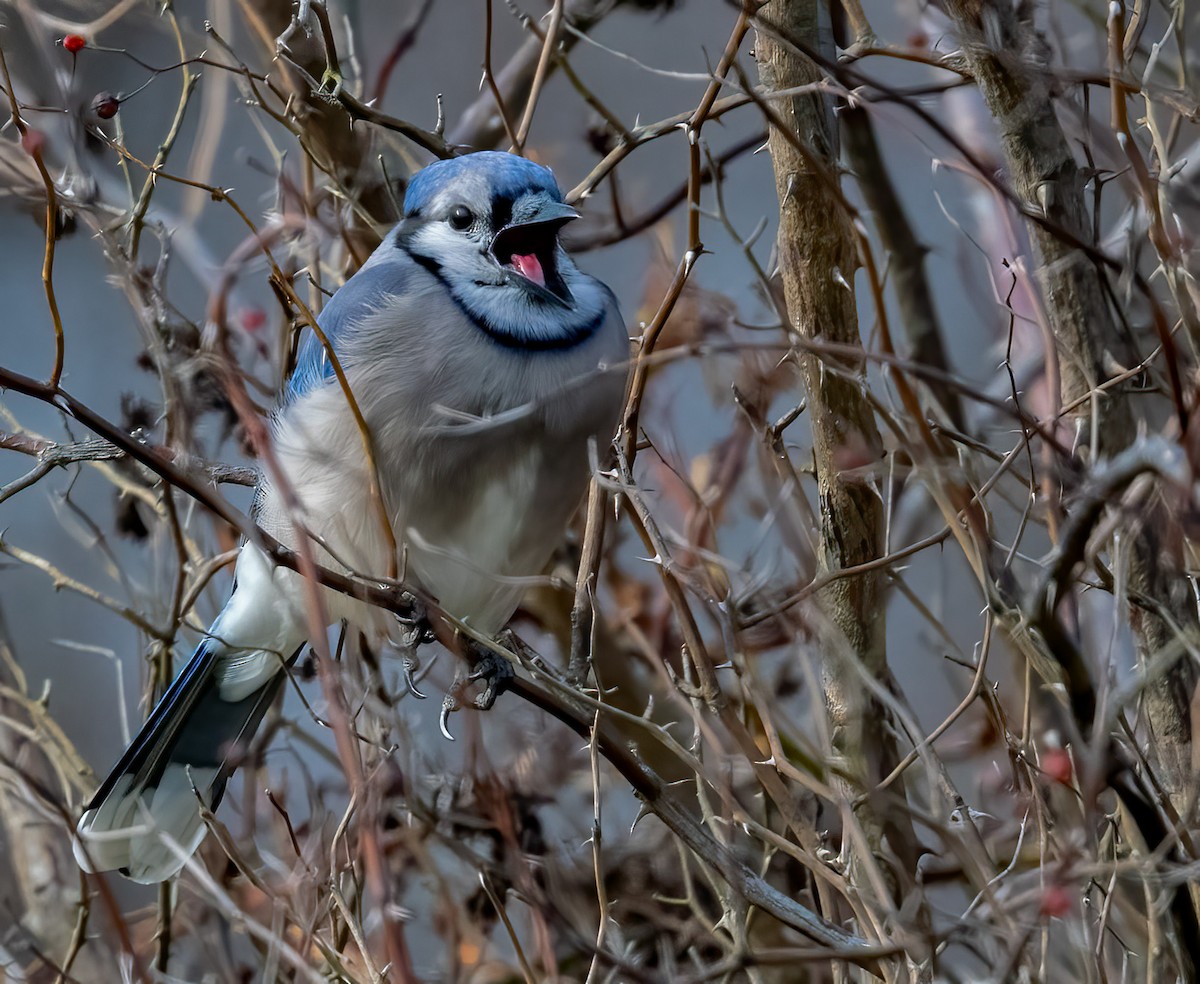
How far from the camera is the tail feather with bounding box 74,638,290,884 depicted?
254 centimetres

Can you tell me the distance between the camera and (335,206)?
282 centimetres

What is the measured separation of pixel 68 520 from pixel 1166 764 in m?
2.00

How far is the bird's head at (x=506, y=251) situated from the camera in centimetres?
234

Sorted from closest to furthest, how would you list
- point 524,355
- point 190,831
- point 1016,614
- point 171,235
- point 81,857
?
1. point 1016,614
2. point 81,857
3. point 171,235
4. point 524,355
5. point 190,831

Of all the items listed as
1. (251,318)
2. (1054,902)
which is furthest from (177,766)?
(1054,902)

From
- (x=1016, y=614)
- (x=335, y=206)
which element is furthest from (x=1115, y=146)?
(x=335, y=206)

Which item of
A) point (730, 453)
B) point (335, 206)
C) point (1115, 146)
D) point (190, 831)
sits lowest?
point (190, 831)

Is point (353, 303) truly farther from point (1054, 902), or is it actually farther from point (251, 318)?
point (1054, 902)

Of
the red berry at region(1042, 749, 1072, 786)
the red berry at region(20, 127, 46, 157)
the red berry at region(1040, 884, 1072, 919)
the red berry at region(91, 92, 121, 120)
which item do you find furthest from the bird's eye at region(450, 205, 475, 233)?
the red berry at region(1040, 884, 1072, 919)

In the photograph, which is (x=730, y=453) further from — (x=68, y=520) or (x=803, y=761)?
(x=68, y=520)

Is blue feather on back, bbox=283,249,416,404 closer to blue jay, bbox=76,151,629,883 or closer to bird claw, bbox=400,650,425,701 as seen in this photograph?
blue jay, bbox=76,151,629,883

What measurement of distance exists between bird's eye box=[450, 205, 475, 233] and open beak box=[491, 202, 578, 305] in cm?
6

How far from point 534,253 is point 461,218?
136mm

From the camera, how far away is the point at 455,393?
2344 millimetres
